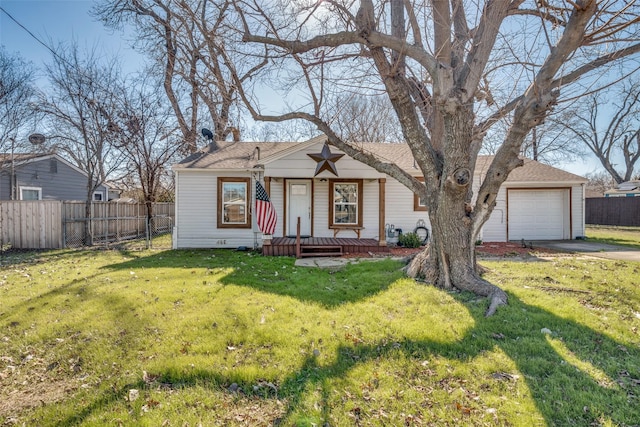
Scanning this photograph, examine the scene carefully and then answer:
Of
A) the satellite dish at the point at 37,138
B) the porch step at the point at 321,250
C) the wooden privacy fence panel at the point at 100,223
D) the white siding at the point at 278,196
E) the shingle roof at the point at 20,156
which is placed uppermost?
the satellite dish at the point at 37,138

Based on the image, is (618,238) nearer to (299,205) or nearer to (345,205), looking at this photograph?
(345,205)

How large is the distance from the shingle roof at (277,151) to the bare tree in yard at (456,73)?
17.6 ft

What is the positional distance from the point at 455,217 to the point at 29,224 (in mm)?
14349

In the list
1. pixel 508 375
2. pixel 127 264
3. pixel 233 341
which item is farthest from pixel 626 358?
pixel 127 264

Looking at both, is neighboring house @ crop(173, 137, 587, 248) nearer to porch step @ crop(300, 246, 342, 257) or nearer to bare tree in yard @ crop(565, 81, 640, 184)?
porch step @ crop(300, 246, 342, 257)

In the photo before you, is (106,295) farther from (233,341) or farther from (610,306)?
(610,306)

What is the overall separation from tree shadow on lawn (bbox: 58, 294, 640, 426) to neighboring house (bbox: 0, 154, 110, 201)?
17446 mm

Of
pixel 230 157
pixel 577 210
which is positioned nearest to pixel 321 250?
pixel 230 157

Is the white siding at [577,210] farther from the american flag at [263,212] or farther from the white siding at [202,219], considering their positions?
the white siding at [202,219]

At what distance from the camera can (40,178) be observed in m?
16.0

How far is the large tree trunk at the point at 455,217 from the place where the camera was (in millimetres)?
5188

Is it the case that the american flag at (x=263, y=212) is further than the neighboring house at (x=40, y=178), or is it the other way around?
the neighboring house at (x=40, y=178)

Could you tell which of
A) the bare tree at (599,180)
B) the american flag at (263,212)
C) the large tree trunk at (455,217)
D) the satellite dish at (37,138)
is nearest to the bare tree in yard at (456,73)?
the large tree trunk at (455,217)

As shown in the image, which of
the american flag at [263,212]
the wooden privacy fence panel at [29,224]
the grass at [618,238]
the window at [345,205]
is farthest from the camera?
the grass at [618,238]
